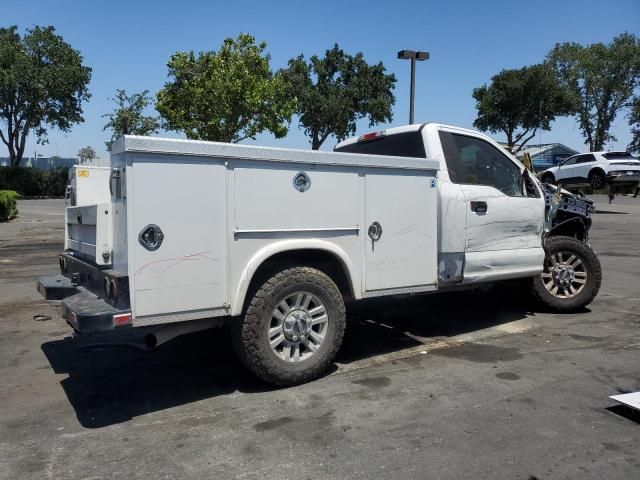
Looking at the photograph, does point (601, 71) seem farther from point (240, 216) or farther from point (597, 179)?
point (240, 216)

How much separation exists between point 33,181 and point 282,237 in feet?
144

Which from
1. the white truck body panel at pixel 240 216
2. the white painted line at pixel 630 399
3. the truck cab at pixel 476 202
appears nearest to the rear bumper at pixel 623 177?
the truck cab at pixel 476 202

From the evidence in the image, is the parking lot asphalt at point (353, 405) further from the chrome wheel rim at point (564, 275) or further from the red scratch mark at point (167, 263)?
the red scratch mark at point (167, 263)

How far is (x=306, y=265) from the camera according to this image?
473cm

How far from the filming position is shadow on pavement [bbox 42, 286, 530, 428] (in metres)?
4.44

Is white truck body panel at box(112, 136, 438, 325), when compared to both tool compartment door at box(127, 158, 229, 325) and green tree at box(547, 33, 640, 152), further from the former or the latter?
green tree at box(547, 33, 640, 152)

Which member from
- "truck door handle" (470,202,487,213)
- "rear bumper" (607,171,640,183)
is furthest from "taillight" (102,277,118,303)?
"rear bumper" (607,171,640,183)

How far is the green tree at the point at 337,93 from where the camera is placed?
40156 mm

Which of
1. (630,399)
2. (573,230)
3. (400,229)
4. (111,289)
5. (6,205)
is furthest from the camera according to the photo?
(6,205)

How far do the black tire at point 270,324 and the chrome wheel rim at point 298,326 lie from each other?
3 cm

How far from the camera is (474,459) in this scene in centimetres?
339

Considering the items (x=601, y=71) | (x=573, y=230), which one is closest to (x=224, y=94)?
(x=573, y=230)

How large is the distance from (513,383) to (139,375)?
126 inches

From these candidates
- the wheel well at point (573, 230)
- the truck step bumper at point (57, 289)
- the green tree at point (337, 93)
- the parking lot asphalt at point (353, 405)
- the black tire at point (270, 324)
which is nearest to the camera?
the parking lot asphalt at point (353, 405)
